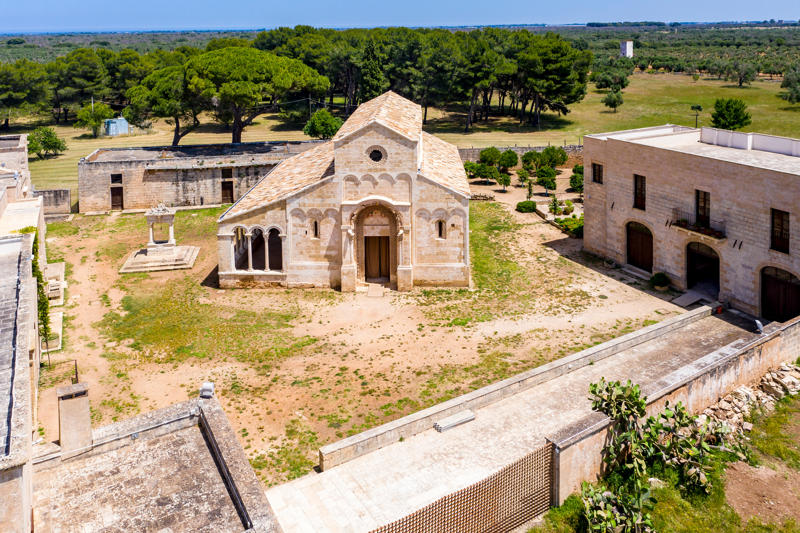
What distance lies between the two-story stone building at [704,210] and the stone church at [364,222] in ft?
28.0

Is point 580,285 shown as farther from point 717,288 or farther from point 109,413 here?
point 109,413

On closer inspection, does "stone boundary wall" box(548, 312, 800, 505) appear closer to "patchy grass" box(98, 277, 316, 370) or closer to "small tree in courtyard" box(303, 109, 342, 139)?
"patchy grass" box(98, 277, 316, 370)

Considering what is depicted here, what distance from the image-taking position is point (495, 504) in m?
16.9

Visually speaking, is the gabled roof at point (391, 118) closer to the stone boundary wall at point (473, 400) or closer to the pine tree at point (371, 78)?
the stone boundary wall at point (473, 400)

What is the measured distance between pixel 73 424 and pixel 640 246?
29.6m

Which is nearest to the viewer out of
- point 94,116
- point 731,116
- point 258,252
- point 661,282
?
point 661,282

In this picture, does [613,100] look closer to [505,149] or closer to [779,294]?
[505,149]

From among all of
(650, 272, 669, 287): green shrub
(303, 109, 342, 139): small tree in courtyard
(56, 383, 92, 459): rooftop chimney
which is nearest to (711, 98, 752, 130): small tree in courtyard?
(303, 109, 342, 139): small tree in courtyard

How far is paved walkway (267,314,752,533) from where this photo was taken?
17.6m

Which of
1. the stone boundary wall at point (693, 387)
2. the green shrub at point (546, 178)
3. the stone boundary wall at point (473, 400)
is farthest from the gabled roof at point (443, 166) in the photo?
the stone boundary wall at point (693, 387)

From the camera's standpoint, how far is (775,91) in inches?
3853

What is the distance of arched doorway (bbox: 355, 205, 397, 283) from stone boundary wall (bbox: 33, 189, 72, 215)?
84.9 ft

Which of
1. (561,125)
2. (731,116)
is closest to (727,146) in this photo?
(731,116)

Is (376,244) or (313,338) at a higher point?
(376,244)
